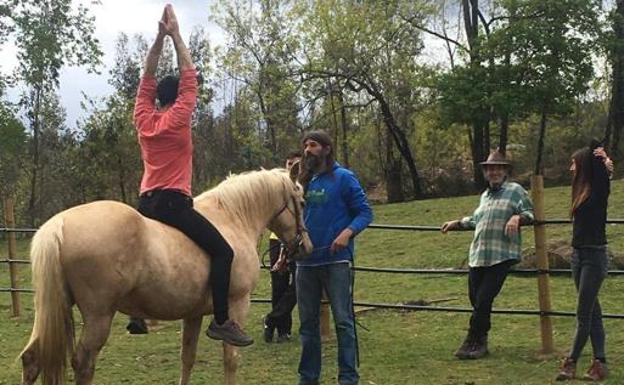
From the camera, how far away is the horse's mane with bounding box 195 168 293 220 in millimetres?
4707

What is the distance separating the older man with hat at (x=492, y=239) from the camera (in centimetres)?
568

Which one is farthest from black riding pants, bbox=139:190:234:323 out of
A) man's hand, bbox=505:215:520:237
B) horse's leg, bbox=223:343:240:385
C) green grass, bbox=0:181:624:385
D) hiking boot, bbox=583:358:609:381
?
hiking boot, bbox=583:358:609:381

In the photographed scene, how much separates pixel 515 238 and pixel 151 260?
297 cm

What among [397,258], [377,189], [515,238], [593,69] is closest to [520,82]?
[593,69]

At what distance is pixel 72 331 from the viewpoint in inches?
150

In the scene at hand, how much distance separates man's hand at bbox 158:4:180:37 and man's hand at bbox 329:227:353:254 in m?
1.57

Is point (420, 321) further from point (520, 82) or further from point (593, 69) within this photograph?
point (593, 69)

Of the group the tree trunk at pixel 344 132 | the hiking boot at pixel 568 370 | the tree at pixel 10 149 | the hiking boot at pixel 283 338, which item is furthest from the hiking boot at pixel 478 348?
the tree trunk at pixel 344 132

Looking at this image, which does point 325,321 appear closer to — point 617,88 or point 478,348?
point 478,348

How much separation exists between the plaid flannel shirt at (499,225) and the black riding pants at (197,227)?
2.30m

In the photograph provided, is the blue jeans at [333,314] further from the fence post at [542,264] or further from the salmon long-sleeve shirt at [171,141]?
the fence post at [542,264]

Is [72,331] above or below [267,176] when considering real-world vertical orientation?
below

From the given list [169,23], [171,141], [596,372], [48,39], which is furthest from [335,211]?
[48,39]

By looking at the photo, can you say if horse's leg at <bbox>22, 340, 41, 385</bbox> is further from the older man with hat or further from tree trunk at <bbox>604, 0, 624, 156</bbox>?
tree trunk at <bbox>604, 0, 624, 156</bbox>
